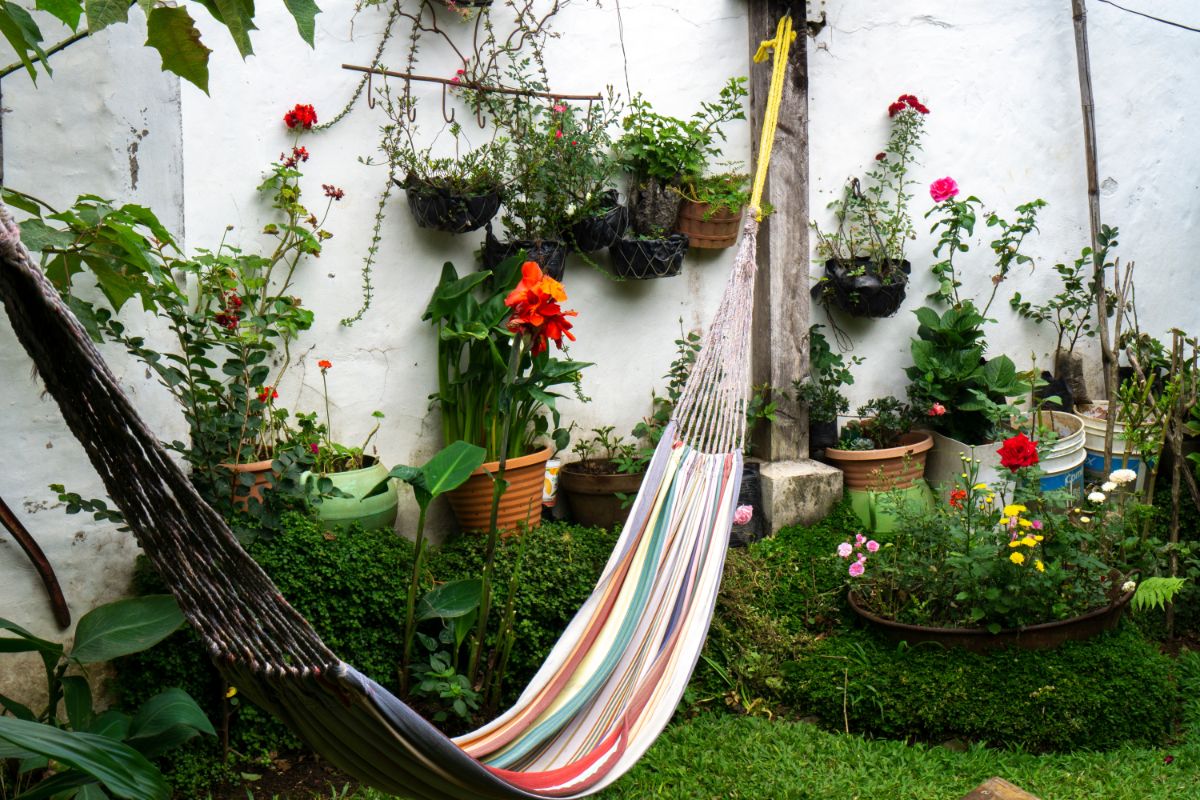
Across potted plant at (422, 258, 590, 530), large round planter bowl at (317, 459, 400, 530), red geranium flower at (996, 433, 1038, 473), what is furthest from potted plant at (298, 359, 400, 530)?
red geranium flower at (996, 433, 1038, 473)

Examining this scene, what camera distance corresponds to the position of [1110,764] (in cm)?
246

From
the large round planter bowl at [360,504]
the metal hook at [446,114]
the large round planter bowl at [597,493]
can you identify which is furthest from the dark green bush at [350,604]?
the metal hook at [446,114]

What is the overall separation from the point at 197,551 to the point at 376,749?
36 centimetres

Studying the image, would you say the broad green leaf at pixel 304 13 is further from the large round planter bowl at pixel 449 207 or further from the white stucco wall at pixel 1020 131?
the white stucco wall at pixel 1020 131

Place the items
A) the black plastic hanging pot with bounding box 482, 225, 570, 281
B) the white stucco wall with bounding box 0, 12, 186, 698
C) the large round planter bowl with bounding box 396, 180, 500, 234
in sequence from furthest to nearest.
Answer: the black plastic hanging pot with bounding box 482, 225, 570, 281
the large round planter bowl with bounding box 396, 180, 500, 234
the white stucco wall with bounding box 0, 12, 186, 698

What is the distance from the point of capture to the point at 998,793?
1.99 meters

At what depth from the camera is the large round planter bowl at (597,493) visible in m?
3.22

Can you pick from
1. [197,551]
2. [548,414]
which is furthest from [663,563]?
[197,551]

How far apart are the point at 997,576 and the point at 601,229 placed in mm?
1506

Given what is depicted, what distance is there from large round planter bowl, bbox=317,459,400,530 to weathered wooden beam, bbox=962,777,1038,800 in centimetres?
157

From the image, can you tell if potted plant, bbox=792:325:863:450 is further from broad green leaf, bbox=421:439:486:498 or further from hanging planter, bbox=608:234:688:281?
broad green leaf, bbox=421:439:486:498

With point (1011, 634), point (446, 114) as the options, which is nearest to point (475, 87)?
point (446, 114)

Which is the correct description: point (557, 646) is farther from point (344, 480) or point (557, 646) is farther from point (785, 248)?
point (785, 248)

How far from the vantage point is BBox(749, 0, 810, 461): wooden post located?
3492 millimetres
